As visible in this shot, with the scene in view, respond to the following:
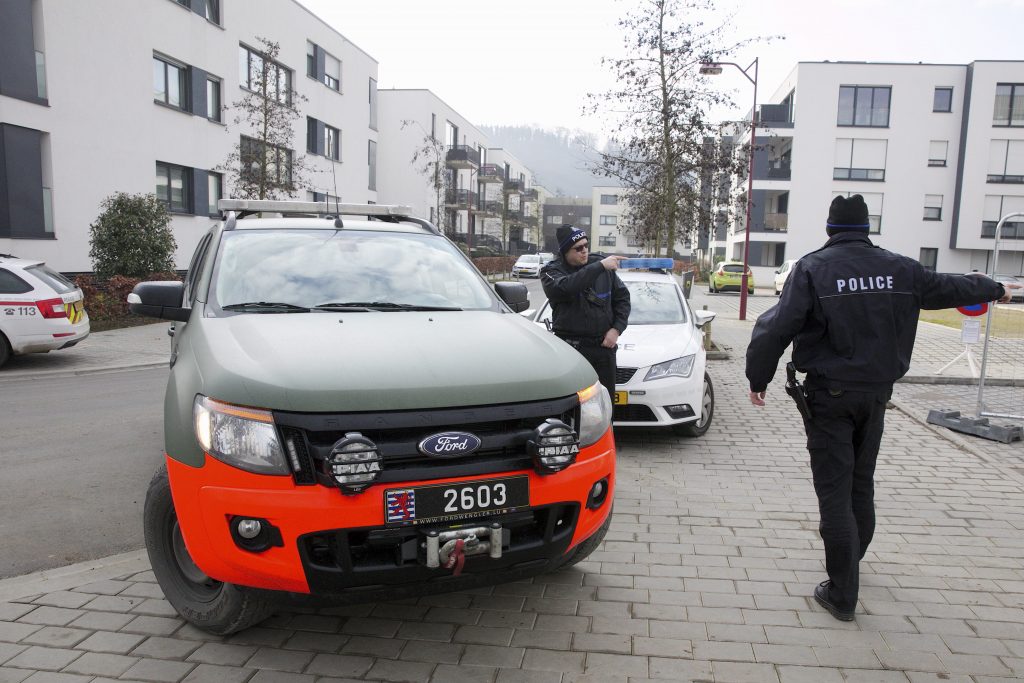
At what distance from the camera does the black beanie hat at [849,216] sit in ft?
11.3

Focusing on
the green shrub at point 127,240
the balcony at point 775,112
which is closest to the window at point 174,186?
the green shrub at point 127,240

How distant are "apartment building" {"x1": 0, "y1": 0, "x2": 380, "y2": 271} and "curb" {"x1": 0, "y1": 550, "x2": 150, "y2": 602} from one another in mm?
15579

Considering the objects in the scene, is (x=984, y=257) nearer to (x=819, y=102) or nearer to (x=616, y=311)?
(x=819, y=102)

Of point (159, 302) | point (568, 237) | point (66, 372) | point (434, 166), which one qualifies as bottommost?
point (66, 372)

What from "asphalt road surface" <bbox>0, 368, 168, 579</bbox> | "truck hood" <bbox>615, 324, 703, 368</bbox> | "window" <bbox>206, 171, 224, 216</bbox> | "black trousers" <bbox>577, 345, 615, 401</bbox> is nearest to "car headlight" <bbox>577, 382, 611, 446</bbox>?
"black trousers" <bbox>577, 345, 615, 401</bbox>

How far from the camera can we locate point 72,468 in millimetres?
5785

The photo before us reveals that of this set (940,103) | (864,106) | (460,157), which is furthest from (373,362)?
(460,157)

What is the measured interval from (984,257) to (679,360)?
45128mm

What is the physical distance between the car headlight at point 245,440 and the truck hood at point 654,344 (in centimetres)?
413

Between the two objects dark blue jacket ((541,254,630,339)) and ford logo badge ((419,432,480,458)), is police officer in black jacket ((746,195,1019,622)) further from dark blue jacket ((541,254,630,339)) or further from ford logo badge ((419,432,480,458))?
dark blue jacket ((541,254,630,339))

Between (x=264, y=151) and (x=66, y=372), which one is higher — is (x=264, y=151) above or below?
above

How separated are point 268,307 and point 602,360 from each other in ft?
8.83

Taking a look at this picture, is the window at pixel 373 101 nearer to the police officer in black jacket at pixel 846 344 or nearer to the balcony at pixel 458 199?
the balcony at pixel 458 199

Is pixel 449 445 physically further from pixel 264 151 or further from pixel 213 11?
pixel 213 11
